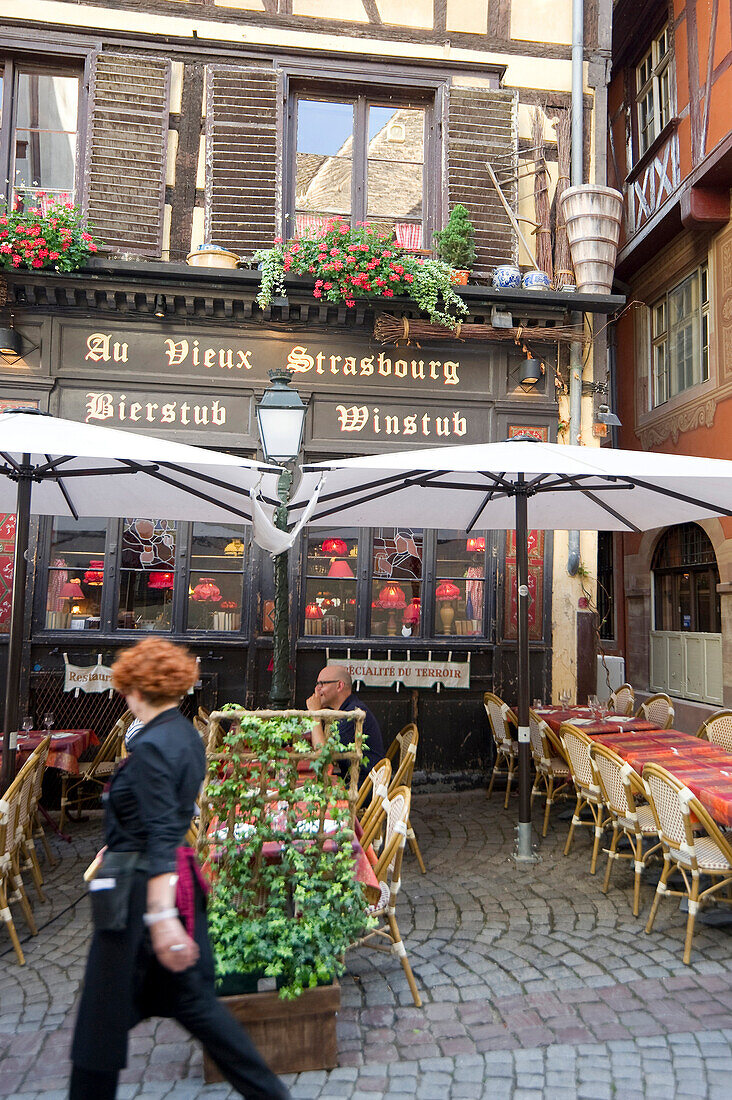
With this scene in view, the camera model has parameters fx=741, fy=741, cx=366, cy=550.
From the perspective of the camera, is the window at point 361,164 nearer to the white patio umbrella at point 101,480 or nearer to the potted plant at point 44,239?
the potted plant at point 44,239

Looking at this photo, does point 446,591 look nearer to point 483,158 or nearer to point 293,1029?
point 483,158

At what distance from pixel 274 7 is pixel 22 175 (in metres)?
3.31

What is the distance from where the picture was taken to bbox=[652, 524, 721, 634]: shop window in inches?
413

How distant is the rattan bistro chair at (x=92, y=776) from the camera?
20.9 feet

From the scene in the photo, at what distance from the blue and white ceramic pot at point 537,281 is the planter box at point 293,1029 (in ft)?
23.0

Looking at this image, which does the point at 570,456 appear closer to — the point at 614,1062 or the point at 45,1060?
the point at 614,1062

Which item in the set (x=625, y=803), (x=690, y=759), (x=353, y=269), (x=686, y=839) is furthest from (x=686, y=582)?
(x=686, y=839)

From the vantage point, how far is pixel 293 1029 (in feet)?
9.79

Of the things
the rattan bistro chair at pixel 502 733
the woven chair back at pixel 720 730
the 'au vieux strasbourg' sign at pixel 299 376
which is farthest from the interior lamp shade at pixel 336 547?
the woven chair back at pixel 720 730

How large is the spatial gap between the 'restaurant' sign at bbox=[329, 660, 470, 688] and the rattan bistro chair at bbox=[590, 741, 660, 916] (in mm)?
2833

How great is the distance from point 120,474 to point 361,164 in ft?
16.1

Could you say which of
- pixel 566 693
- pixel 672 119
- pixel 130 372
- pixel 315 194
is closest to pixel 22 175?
pixel 130 372

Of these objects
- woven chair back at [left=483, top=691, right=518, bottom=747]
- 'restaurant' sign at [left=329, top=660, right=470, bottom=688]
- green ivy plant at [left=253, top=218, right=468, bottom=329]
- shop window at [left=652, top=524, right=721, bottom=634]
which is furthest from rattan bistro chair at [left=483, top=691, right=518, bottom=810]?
shop window at [left=652, top=524, right=721, bottom=634]

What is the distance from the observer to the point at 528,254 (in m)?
8.33
